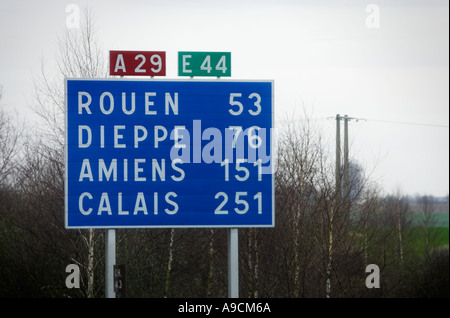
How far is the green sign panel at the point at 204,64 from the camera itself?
9164mm

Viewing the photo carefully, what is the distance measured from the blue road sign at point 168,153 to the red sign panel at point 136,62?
169mm

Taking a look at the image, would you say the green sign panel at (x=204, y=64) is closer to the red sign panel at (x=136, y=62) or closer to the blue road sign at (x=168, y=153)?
the blue road sign at (x=168, y=153)

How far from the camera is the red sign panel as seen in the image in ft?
29.9

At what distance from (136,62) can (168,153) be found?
1099 mm

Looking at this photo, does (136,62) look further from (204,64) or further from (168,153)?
(168,153)

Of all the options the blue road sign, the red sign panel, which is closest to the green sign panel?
the blue road sign

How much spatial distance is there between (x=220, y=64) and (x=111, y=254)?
2.53m

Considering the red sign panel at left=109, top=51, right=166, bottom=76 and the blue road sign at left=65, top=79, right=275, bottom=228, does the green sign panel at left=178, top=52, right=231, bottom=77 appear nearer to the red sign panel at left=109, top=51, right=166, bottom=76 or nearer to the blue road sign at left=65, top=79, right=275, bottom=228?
the blue road sign at left=65, top=79, right=275, bottom=228

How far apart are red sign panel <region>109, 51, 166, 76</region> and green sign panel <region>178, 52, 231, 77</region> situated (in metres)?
0.26

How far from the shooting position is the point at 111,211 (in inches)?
363

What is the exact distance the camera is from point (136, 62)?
918 cm

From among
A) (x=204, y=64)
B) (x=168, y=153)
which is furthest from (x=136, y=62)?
(x=168, y=153)
